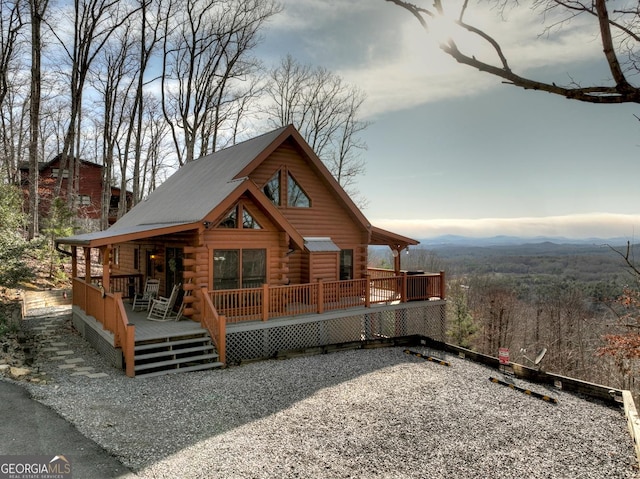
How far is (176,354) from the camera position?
34.2 ft

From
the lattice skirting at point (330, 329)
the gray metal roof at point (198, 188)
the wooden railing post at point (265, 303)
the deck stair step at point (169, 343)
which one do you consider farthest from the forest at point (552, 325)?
the gray metal roof at point (198, 188)

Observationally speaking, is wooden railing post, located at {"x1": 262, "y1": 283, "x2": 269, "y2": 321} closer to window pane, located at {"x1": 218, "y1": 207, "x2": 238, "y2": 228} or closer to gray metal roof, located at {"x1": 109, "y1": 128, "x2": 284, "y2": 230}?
window pane, located at {"x1": 218, "y1": 207, "x2": 238, "y2": 228}

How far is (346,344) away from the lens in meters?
13.3

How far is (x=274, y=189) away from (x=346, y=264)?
14.8 feet

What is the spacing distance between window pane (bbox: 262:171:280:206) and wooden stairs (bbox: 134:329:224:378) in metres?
5.81

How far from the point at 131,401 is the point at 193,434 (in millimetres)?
2027

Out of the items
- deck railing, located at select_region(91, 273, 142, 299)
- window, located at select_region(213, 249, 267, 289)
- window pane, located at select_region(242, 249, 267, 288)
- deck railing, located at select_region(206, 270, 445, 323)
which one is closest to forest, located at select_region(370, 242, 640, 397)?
deck railing, located at select_region(206, 270, 445, 323)

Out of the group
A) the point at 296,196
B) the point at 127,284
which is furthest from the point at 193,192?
the point at 127,284

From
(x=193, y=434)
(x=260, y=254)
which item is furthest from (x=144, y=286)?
(x=193, y=434)

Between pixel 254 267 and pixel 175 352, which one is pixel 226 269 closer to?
pixel 254 267

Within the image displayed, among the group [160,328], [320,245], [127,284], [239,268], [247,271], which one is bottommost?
[160,328]

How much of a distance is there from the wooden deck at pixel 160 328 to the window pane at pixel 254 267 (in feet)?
7.05

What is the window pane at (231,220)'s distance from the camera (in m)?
12.3

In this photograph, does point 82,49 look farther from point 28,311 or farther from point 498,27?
point 498,27
